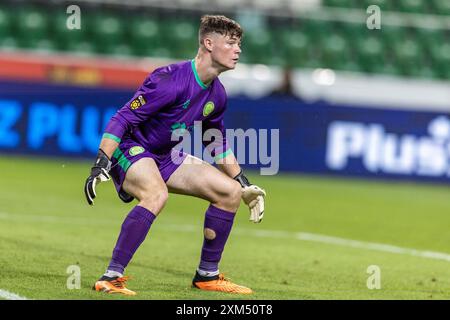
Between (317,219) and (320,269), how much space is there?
4433mm

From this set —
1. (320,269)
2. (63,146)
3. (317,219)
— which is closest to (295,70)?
(63,146)

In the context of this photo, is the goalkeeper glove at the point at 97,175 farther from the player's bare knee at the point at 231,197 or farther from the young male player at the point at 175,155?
the player's bare knee at the point at 231,197

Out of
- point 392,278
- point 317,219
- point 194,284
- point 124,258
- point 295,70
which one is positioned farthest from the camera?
point 295,70

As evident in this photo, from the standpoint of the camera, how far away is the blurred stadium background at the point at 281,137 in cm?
916

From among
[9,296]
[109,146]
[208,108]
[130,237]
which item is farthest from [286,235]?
[9,296]

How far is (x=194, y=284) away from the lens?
7887 millimetres

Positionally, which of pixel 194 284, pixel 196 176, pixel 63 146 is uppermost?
pixel 196 176

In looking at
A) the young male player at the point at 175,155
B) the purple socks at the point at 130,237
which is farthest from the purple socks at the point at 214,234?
the purple socks at the point at 130,237

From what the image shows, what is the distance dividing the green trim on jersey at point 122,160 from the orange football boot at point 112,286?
0.81 meters

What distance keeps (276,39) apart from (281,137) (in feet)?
15.8

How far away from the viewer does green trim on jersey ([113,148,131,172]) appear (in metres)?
7.47

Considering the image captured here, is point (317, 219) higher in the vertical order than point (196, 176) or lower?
lower

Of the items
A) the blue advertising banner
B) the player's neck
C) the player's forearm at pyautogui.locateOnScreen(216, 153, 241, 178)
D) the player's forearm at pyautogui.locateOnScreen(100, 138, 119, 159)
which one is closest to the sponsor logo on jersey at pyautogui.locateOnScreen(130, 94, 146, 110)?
the player's forearm at pyautogui.locateOnScreen(100, 138, 119, 159)

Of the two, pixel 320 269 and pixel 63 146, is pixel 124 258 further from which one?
pixel 63 146
